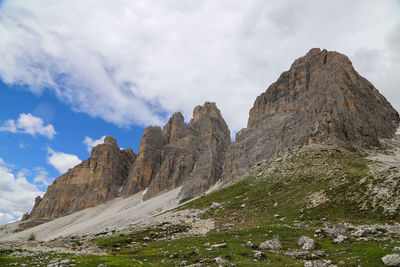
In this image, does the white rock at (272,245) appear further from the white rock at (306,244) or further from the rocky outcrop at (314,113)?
the rocky outcrop at (314,113)

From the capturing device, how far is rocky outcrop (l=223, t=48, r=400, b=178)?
350ft

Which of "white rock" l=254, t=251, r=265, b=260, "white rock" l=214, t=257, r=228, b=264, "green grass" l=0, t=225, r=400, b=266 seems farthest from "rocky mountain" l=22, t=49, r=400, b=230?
"white rock" l=214, t=257, r=228, b=264

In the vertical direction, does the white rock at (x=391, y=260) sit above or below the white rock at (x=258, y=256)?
below

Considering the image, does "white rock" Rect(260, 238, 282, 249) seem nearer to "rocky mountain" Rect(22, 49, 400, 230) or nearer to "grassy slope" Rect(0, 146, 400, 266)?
"grassy slope" Rect(0, 146, 400, 266)

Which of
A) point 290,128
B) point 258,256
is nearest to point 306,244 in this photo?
point 258,256

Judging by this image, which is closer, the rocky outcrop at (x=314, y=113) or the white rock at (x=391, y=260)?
the white rock at (x=391, y=260)

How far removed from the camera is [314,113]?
116 meters

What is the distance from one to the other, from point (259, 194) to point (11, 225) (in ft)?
667

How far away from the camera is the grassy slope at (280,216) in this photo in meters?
23.1

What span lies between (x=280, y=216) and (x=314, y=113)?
77.2 metres

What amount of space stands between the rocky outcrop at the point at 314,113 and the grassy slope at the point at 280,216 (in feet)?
77.2

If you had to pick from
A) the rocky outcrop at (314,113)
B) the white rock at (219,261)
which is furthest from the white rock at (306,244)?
the rocky outcrop at (314,113)

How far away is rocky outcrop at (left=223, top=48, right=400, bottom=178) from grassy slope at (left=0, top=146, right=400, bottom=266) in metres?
23.5

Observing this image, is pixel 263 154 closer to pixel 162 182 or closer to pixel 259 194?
pixel 259 194
